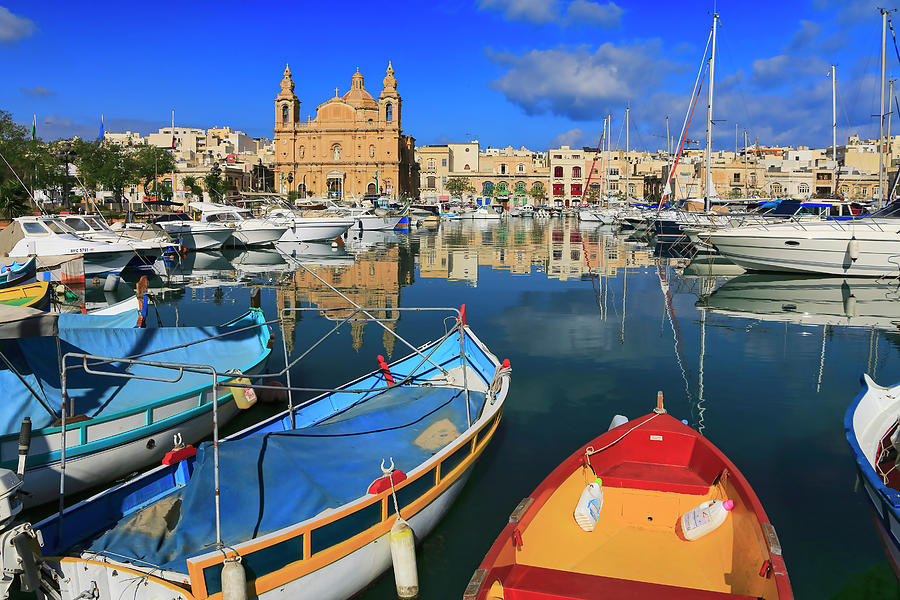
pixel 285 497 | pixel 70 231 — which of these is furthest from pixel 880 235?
pixel 70 231

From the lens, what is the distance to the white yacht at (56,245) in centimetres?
2330

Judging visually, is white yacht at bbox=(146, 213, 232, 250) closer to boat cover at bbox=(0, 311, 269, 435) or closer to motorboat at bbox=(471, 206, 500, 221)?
boat cover at bbox=(0, 311, 269, 435)

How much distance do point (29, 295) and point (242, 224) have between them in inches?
846

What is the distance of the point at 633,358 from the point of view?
1300cm

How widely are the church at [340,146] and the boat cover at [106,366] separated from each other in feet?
240

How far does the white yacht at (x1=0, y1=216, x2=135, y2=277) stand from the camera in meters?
23.3

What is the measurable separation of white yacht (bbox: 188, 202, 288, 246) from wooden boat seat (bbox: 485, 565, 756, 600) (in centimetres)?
3345

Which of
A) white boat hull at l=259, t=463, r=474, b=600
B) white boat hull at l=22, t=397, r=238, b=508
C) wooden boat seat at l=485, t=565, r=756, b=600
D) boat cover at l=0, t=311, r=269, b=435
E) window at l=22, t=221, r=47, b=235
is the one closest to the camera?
wooden boat seat at l=485, t=565, r=756, b=600

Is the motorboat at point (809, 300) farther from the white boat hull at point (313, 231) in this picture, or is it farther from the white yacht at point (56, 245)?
the white boat hull at point (313, 231)

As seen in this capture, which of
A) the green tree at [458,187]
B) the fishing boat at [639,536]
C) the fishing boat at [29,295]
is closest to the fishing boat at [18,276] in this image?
the fishing boat at [29,295]

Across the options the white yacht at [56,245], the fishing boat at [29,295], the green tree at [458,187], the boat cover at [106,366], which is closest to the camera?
the boat cover at [106,366]

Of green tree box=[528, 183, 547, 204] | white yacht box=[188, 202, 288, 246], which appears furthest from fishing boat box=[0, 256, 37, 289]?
green tree box=[528, 183, 547, 204]

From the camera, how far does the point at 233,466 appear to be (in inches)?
228

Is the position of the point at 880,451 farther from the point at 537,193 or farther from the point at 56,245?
the point at 537,193
